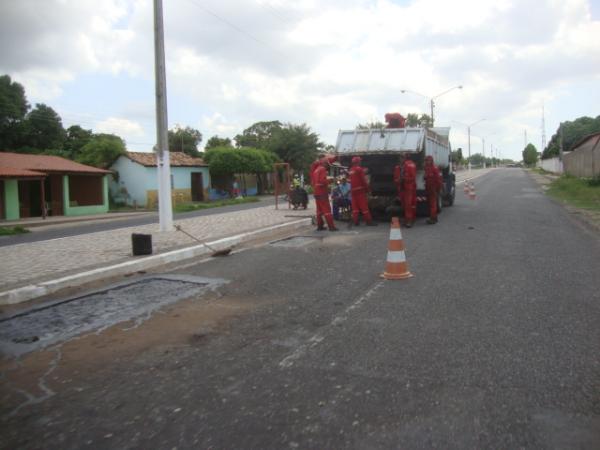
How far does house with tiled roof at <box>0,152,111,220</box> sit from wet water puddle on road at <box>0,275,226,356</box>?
75.3 feet

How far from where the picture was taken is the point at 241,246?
450 inches

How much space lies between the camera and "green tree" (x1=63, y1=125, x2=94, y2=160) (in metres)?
53.5

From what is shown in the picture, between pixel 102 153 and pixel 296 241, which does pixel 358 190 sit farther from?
pixel 102 153

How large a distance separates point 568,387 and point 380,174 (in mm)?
11771

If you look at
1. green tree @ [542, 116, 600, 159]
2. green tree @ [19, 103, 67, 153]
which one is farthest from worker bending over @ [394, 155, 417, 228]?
green tree @ [542, 116, 600, 159]

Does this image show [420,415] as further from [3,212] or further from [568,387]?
[3,212]

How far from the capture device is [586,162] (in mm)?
32781

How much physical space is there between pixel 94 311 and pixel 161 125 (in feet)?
27.6

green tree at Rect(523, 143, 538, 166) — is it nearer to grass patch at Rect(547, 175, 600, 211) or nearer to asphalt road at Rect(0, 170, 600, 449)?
grass patch at Rect(547, 175, 600, 211)

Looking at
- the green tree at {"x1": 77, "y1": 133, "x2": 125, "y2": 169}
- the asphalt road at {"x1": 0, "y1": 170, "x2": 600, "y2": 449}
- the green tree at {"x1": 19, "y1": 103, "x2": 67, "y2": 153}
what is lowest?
the asphalt road at {"x1": 0, "y1": 170, "x2": 600, "y2": 449}

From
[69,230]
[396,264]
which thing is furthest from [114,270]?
[69,230]

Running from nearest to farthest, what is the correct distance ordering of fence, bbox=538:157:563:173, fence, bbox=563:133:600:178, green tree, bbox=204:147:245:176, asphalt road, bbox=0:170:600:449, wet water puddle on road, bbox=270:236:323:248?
asphalt road, bbox=0:170:600:449, wet water puddle on road, bbox=270:236:323:248, fence, bbox=563:133:600:178, green tree, bbox=204:147:245:176, fence, bbox=538:157:563:173

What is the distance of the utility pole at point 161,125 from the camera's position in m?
13.5

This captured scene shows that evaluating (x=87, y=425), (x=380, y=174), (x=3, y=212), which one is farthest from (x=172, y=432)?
(x=3, y=212)
